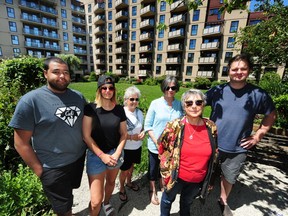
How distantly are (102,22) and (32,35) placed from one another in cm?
1765

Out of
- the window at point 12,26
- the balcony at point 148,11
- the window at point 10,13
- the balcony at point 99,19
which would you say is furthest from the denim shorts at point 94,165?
the window at point 10,13

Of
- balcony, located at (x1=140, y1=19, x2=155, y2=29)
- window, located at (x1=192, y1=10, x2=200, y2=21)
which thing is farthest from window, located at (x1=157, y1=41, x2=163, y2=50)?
window, located at (x1=192, y1=10, x2=200, y2=21)

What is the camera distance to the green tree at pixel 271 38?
4.88 metres

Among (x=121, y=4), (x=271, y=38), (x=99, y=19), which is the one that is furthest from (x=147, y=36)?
(x=271, y=38)

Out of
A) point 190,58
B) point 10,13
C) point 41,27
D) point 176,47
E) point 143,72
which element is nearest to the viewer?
point 190,58

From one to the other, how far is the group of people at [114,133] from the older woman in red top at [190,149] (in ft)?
0.05

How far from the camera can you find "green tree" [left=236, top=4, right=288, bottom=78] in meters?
4.88

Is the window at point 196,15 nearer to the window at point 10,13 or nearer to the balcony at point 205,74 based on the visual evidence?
the balcony at point 205,74

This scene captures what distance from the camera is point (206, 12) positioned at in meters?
29.5

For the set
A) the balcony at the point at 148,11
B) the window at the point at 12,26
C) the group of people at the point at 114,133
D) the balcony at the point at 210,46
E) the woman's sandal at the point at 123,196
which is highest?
the balcony at the point at 148,11

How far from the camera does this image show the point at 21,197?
2525 mm

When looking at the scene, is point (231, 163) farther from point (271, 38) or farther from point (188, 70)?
point (188, 70)

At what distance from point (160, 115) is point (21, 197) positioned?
266cm

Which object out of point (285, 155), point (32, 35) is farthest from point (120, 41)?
point (285, 155)
